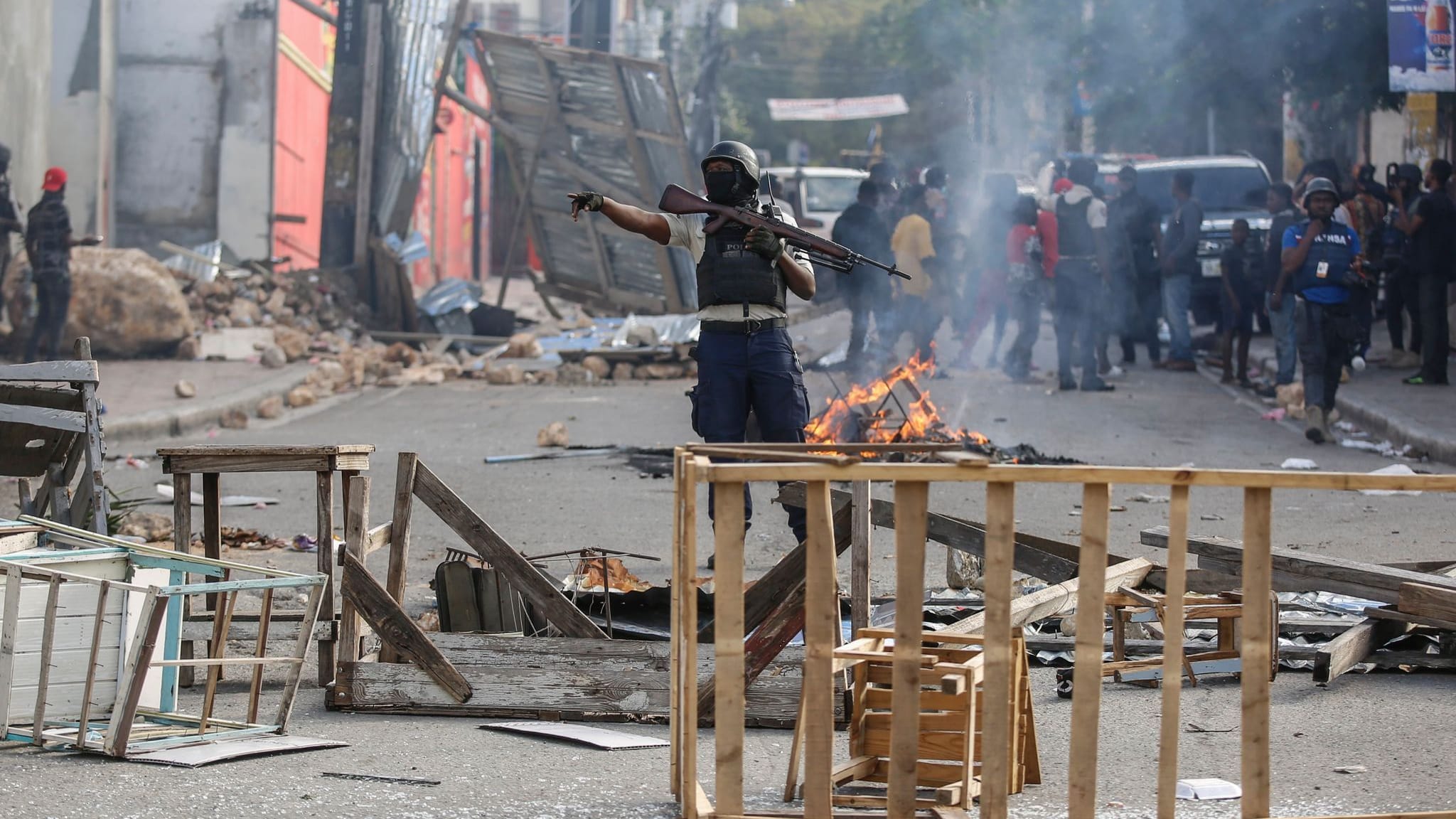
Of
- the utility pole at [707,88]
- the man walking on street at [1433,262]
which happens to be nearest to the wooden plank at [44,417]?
the man walking on street at [1433,262]

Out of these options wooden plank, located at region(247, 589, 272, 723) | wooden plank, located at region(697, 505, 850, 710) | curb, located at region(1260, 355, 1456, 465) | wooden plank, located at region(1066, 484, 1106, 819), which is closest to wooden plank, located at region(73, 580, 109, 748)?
wooden plank, located at region(247, 589, 272, 723)

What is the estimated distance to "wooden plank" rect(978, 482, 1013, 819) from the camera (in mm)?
3246

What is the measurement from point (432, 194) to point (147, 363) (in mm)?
15012

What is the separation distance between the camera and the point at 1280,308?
44.8 ft

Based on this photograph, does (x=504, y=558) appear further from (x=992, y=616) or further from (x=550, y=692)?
(x=992, y=616)

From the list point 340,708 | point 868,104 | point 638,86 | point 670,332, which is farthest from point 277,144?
point 868,104

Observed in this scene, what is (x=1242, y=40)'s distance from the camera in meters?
18.4

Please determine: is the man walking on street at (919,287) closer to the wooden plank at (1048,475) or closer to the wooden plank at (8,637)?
the wooden plank at (8,637)

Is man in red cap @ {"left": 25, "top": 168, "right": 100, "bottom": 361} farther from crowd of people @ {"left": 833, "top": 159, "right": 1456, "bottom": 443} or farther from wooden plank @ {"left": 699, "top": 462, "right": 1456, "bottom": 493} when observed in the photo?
wooden plank @ {"left": 699, "top": 462, "right": 1456, "bottom": 493}

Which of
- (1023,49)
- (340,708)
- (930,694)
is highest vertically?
(1023,49)

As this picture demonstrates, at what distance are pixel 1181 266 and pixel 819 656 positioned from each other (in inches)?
516

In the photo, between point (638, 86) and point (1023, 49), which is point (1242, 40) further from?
point (1023, 49)

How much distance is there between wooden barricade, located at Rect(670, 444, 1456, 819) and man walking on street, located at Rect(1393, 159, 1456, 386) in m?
11.1

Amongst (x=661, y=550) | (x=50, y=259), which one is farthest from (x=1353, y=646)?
(x=50, y=259)
